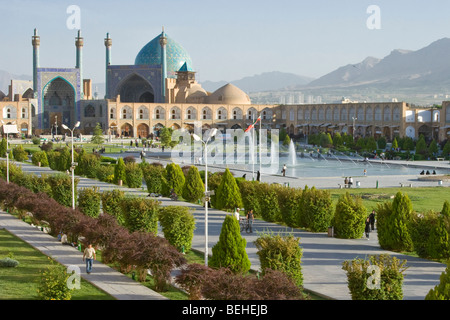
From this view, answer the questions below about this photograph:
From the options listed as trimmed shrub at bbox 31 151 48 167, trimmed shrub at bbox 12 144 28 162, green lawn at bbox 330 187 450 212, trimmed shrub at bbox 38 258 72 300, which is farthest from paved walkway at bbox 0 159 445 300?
trimmed shrub at bbox 12 144 28 162

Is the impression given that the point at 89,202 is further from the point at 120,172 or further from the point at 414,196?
the point at 414,196

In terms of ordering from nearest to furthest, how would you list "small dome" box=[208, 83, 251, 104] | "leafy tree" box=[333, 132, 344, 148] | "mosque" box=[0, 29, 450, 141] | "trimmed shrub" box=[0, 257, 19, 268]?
"trimmed shrub" box=[0, 257, 19, 268]
"leafy tree" box=[333, 132, 344, 148]
"mosque" box=[0, 29, 450, 141]
"small dome" box=[208, 83, 251, 104]

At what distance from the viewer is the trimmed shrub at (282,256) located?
10.7m

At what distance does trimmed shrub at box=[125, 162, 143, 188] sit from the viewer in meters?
26.7

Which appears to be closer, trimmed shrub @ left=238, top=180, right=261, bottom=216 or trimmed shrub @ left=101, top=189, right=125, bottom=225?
trimmed shrub @ left=101, top=189, right=125, bottom=225

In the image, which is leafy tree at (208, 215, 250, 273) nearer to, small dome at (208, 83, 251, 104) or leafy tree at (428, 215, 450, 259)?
leafy tree at (428, 215, 450, 259)

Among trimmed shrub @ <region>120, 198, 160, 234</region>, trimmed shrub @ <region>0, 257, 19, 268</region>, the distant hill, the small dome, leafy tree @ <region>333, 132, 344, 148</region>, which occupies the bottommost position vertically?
trimmed shrub @ <region>0, 257, 19, 268</region>

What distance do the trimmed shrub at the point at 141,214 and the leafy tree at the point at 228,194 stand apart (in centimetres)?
485

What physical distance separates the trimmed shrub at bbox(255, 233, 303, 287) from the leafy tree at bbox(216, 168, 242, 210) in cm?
915

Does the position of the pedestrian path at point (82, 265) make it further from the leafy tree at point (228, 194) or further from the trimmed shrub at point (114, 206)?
the leafy tree at point (228, 194)

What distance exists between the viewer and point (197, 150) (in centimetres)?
4431

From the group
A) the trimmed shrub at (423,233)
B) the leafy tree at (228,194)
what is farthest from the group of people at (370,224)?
the leafy tree at (228,194)

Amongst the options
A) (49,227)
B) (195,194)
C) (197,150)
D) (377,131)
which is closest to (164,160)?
(197,150)
